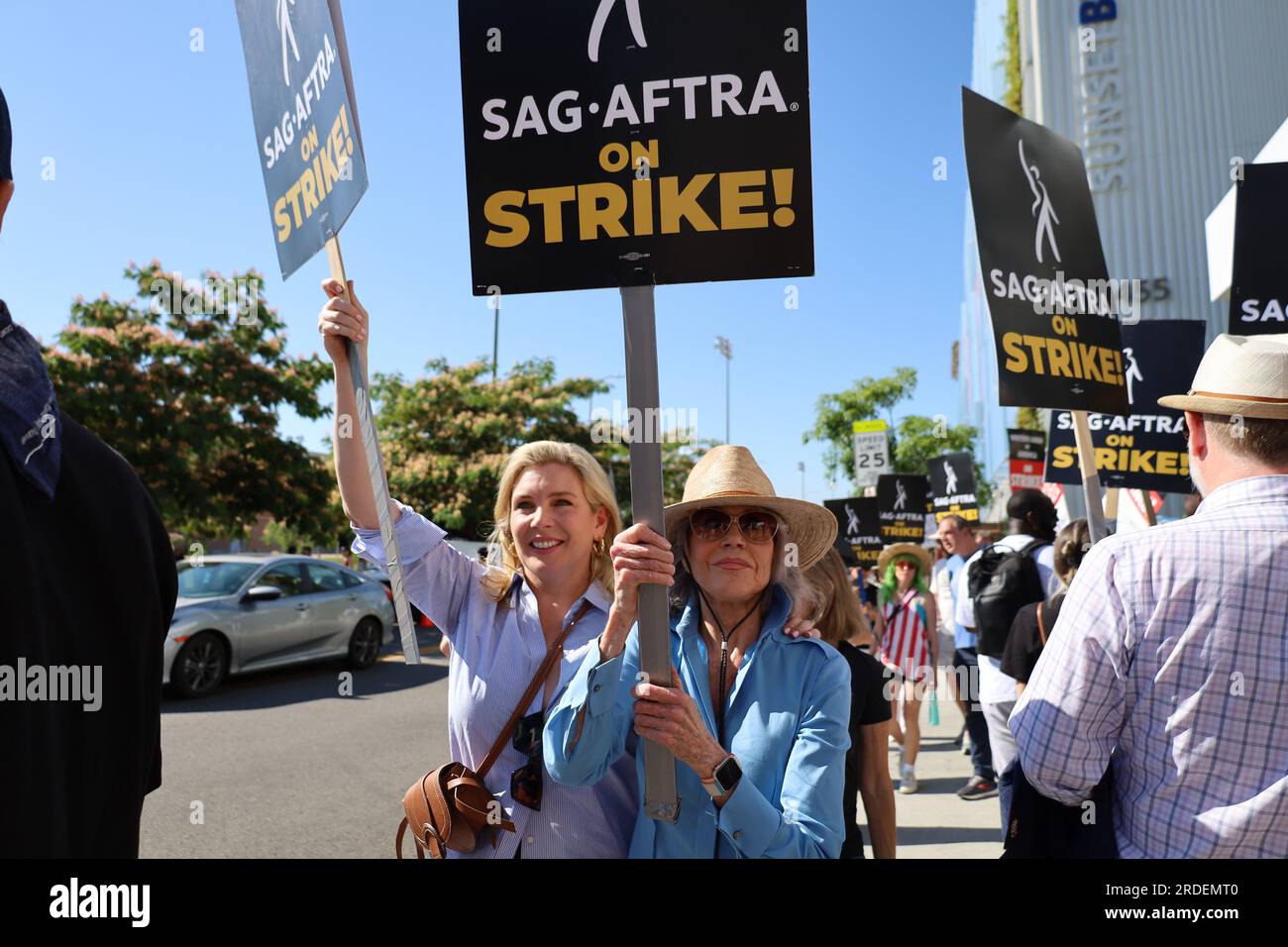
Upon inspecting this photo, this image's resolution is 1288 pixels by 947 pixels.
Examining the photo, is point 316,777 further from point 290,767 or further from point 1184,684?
point 1184,684

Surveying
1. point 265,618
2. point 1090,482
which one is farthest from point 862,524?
point 1090,482

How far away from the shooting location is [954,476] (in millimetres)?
12938

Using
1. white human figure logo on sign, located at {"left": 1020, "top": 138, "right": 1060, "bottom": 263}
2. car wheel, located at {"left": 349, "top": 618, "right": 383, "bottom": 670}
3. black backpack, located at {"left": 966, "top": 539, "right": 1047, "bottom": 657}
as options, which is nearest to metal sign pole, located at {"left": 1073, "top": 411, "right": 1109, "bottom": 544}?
white human figure logo on sign, located at {"left": 1020, "top": 138, "right": 1060, "bottom": 263}

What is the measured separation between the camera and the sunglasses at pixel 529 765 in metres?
2.32

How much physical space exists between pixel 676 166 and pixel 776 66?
27cm

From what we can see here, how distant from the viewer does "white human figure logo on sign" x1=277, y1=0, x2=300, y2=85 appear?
223 centimetres

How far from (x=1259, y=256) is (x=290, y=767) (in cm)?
690

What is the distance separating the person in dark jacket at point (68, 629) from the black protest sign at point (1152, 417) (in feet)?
17.2

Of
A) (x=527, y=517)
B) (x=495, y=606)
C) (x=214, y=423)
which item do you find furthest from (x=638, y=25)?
(x=214, y=423)

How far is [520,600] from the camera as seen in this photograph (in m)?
2.66

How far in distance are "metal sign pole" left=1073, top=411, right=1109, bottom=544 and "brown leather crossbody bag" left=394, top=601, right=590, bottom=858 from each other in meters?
1.99

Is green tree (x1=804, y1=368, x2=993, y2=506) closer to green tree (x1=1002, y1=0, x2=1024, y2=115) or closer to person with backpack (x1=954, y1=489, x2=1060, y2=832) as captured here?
green tree (x1=1002, y1=0, x2=1024, y2=115)

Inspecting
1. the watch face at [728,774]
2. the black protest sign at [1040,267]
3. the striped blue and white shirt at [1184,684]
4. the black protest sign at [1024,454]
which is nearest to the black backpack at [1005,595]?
the black protest sign at [1040,267]
